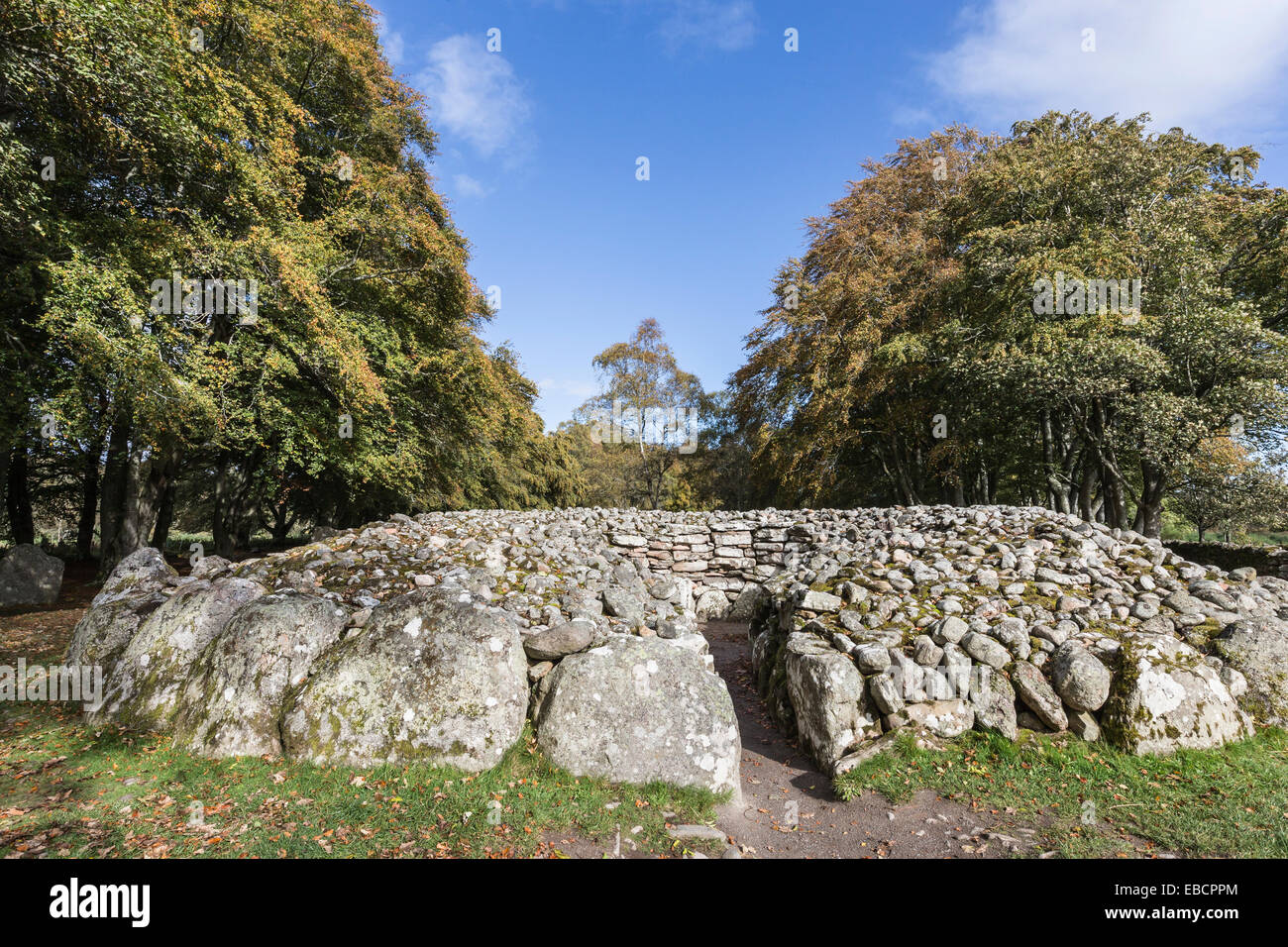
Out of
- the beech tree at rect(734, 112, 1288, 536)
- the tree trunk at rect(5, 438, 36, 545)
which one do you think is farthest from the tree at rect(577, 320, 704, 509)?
the tree trunk at rect(5, 438, 36, 545)

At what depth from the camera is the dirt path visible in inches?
177

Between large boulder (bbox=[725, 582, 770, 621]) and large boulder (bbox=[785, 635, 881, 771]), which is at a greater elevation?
large boulder (bbox=[785, 635, 881, 771])

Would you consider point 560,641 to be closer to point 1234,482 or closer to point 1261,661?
point 1261,661

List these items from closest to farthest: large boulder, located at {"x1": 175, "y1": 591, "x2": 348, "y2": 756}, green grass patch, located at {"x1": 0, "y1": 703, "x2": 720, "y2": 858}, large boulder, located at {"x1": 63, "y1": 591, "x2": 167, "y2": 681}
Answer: green grass patch, located at {"x1": 0, "y1": 703, "x2": 720, "y2": 858} → large boulder, located at {"x1": 175, "y1": 591, "x2": 348, "y2": 756} → large boulder, located at {"x1": 63, "y1": 591, "x2": 167, "y2": 681}

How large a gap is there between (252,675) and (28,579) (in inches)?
535

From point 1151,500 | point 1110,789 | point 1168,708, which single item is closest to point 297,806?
point 1110,789

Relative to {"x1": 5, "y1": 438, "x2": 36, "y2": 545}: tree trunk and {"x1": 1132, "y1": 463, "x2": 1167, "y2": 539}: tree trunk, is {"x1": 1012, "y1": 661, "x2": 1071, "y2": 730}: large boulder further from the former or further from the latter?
{"x1": 5, "y1": 438, "x2": 36, "y2": 545}: tree trunk

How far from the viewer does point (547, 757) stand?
5.19 meters

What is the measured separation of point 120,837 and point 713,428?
3241 centimetres

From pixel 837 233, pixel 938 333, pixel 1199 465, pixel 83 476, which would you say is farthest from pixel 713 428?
pixel 83 476

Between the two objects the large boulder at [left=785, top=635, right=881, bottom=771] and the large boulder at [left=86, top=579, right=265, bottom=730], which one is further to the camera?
the large boulder at [left=785, top=635, right=881, bottom=771]

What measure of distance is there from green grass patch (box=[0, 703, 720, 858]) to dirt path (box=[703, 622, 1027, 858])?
1.53 feet

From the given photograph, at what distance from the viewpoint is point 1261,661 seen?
5852mm
